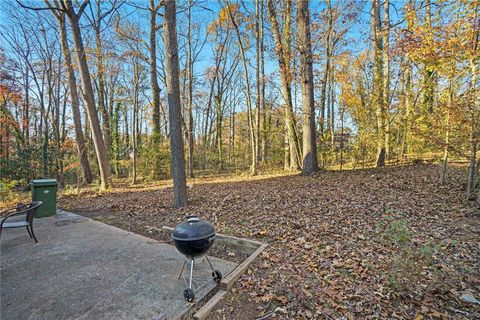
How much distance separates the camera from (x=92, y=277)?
9.46 ft

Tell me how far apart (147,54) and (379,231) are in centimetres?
1268

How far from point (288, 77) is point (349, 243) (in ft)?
23.9

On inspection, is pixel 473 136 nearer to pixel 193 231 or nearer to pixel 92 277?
pixel 193 231

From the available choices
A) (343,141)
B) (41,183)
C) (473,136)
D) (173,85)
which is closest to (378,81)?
(343,141)

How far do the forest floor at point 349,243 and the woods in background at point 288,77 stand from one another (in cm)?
97

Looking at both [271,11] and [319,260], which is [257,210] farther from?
[271,11]

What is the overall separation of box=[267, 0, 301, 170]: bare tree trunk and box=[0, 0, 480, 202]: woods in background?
0.17 feet

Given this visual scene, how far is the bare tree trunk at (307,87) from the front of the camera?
775 centimetres

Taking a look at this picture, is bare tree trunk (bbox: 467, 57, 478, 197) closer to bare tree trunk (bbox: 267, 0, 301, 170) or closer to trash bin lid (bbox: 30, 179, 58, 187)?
bare tree trunk (bbox: 267, 0, 301, 170)

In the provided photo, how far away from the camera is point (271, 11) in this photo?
31.6 ft

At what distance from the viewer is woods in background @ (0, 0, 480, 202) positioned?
4.87 m

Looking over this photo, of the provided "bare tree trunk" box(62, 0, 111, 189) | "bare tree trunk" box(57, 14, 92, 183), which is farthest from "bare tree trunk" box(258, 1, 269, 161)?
"bare tree trunk" box(57, 14, 92, 183)

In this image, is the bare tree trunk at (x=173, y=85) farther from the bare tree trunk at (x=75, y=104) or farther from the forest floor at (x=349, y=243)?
the bare tree trunk at (x=75, y=104)

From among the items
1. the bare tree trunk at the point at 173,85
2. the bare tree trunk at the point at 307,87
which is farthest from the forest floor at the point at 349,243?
the bare tree trunk at the point at 307,87
